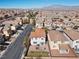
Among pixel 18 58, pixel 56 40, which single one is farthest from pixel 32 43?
pixel 18 58

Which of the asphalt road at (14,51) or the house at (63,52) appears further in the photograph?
the asphalt road at (14,51)

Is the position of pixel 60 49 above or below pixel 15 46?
above

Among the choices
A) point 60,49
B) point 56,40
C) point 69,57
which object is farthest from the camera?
point 56,40

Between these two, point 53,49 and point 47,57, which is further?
point 53,49

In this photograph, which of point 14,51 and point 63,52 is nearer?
point 63,52

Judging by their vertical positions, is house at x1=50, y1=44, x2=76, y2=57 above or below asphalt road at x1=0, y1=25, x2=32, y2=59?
above

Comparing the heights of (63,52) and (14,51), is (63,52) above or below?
above

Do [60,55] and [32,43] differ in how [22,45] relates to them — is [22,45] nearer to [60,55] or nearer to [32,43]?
[32,43]

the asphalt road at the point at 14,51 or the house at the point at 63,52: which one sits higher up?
the house at the point at 63,52

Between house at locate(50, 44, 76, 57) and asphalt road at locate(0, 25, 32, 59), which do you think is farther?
asphalt road at locate(0, 25, 32, 59)

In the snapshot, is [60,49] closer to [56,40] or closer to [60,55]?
[60,55]

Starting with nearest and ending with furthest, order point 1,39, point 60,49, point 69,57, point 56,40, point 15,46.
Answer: point 69,57, point 60,49, point 56,40, point 15,46, point 1,39
